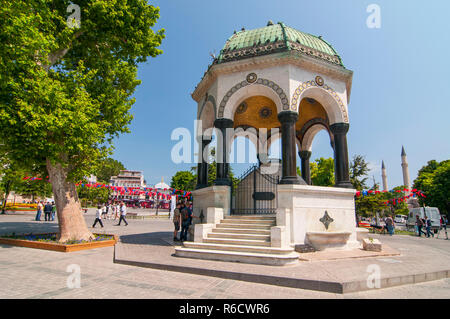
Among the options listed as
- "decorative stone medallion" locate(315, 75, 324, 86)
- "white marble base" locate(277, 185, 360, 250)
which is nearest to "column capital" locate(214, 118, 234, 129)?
"white marble base" locate(277, 185, 360, 250)

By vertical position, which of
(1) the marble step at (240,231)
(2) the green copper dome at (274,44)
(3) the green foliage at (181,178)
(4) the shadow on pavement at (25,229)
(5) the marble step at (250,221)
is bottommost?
(4) the shadow on pavement at (25,229)

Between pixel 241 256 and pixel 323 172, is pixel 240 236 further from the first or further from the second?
pixel 323 172

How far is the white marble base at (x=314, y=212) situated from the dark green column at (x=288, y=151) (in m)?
0.46

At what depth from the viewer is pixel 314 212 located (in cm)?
871

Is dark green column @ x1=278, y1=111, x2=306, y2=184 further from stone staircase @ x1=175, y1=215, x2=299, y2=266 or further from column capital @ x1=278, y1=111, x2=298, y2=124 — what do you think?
stone staircase @ x1=175, y1=215, x2=299, y2=266

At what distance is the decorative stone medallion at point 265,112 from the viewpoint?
14.0 meters

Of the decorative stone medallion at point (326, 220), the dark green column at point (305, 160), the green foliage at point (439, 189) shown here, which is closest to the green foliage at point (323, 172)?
the green foliage at point (439, 189)

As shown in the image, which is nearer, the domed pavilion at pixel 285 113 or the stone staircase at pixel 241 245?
the stone staircase at pixel 241 245

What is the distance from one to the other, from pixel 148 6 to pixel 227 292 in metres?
11.2

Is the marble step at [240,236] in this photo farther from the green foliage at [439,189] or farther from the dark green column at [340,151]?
the green foliage at [439,189]

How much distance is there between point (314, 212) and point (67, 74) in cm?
1047
